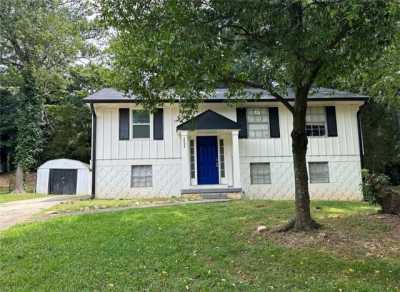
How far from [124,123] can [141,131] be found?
0.80 meters

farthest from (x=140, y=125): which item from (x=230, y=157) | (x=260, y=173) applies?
(x=260, y=173)

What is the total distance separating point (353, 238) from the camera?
18.8ft

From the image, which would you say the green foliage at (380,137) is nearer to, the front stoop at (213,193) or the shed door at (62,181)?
the front stoop at (213,193)

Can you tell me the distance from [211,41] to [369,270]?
3822 mm

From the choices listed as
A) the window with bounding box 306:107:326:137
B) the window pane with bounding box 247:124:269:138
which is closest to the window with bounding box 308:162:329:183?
the window with bounding box 306:107:326:137

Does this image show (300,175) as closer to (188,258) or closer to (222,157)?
(188,258)

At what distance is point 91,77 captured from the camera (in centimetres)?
2473

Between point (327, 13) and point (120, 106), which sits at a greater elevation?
point (120, 106)

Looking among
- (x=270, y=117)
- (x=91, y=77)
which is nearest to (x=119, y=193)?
(x=270, y=117)

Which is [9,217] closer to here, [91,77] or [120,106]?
[120,106]

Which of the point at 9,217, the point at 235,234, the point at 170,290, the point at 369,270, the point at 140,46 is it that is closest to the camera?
the point at 170,290

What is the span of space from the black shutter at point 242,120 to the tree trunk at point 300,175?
7.90m

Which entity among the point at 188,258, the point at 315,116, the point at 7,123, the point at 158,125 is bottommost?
the point at 188,258

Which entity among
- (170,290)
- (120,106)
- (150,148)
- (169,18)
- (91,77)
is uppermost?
(91,77)
